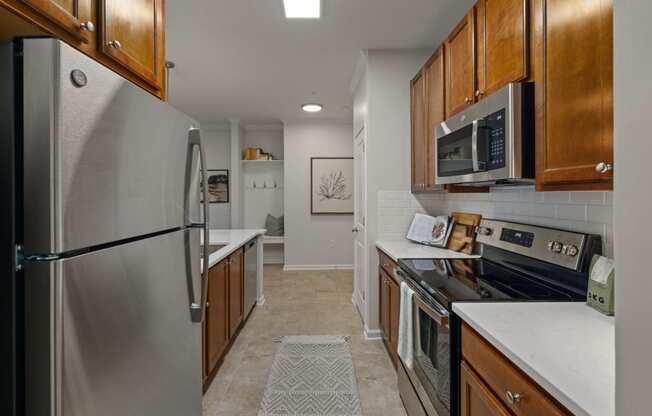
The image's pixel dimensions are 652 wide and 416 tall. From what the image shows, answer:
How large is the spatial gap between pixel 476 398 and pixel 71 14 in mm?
1568

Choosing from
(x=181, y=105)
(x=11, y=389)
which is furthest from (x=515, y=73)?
(x=181, y=105)

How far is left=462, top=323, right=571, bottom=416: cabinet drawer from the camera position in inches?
32.3

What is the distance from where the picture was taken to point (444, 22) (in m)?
2.73

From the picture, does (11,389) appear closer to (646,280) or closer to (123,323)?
(123,323)

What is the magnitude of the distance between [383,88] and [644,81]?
9.49 ft

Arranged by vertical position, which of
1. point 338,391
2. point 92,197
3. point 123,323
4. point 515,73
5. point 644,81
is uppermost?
point 515,73

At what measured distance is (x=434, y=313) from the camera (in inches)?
58.5

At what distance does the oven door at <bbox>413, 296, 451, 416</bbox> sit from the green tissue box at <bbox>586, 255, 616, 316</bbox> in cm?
49

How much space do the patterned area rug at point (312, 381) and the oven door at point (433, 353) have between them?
0.64m

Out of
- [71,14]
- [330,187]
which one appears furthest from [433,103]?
[330,187]

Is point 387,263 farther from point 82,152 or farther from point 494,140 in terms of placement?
point 82,152

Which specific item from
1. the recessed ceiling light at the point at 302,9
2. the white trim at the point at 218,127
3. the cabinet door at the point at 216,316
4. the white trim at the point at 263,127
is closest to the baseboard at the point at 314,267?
the white trim at the point at 263,127

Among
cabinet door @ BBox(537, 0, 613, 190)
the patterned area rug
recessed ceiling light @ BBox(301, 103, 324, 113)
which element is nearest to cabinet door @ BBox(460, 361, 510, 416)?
cabinet door @ BBox(537, 0, 613, 190)

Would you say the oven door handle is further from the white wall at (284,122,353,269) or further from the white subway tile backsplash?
the white wall at (284,122,353,269)
